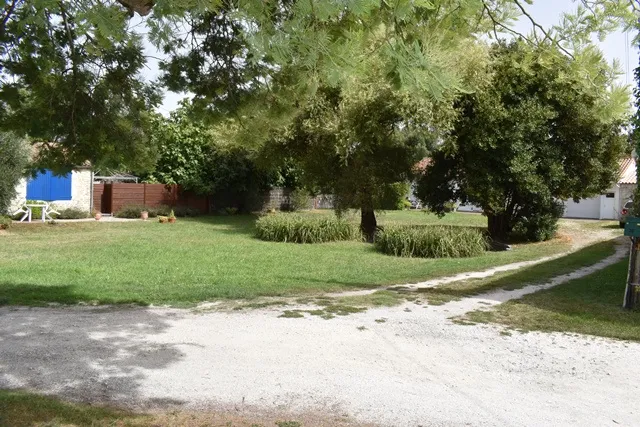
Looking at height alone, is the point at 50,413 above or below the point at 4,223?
below

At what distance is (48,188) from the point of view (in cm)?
2720

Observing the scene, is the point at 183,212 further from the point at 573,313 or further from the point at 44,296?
the point at 573,313

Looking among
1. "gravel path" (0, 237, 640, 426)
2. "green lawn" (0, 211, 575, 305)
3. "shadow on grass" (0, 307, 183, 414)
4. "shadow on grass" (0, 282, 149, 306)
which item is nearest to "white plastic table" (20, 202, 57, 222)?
"green lawn" (0, 211, 575, 305)

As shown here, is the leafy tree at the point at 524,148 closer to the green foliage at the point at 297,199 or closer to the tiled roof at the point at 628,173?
the green foliage at the point at 297,199

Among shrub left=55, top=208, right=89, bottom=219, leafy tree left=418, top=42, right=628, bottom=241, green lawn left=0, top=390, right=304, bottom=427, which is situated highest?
leafy tree left=418, top=42, right=628, bottom=241

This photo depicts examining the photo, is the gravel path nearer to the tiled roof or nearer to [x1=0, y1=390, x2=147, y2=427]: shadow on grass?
[x1=0, y1=390, x2=147, y2=427]: shadow on grass

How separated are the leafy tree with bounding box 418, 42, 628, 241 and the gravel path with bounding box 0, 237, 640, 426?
37.9ft

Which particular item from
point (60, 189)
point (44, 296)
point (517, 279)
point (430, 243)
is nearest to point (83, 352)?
point (44, 296)

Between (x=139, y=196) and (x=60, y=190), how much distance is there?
14.0ft

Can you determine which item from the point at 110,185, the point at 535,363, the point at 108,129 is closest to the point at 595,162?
the point at 535,363

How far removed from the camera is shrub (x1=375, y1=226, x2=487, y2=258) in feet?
57.3

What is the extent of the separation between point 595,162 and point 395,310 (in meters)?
14.3

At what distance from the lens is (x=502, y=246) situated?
20.2 m

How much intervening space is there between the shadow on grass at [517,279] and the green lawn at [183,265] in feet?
3.47
